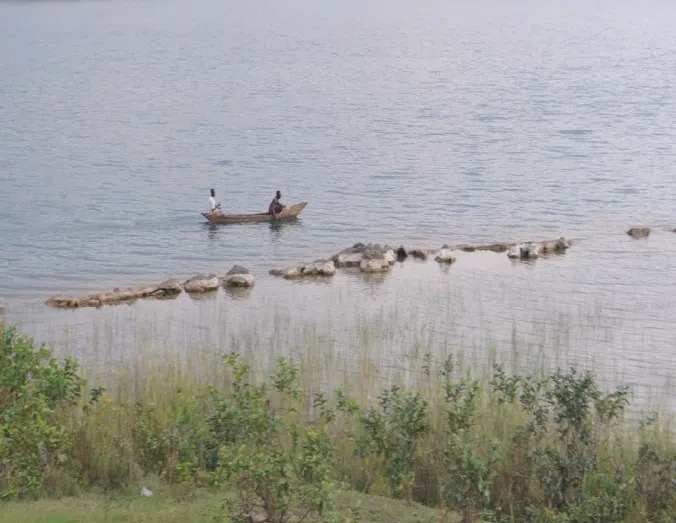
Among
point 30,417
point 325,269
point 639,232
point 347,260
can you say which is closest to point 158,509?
point 30,417

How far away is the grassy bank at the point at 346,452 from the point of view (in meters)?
11.2

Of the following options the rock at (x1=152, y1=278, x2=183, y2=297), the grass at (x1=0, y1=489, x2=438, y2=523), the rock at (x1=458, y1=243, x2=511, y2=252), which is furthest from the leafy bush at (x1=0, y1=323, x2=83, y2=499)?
the rock at (x1=458, y1=243, x2=511, y2=252)

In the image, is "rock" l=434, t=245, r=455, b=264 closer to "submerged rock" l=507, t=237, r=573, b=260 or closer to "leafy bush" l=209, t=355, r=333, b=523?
"submerged rock" l=507, t=237, r=573, b=260

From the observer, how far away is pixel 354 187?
4288 centimetres

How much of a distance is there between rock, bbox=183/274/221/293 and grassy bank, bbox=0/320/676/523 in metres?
13.2

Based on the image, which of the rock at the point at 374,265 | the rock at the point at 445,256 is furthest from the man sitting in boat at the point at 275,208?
the rock at the point at 445,256

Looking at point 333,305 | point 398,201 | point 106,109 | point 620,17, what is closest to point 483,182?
point 398,201

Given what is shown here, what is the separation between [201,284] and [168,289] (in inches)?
31.8

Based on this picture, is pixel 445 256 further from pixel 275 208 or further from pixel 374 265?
pixel 275 208

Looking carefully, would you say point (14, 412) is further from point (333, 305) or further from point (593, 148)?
point (593, 148)

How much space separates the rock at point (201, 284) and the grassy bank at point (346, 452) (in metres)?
13.2

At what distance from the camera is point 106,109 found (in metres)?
64.4

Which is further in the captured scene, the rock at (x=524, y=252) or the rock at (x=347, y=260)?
the rock at (x=524, y=252)

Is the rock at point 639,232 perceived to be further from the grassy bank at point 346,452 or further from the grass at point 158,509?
the grass at point 158,509
